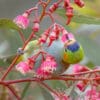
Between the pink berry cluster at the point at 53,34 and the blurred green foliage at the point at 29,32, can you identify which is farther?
the blurred green foliage at the point at 29,32

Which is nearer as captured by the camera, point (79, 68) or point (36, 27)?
point (36, 27)

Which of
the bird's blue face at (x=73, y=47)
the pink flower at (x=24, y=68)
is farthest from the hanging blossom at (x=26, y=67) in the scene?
the bird's blue face at (x=73, y=47)

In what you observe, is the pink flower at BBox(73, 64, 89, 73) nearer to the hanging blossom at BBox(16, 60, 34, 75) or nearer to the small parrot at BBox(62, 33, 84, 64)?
the small parrot at BBox(62, 33, 84, 64)

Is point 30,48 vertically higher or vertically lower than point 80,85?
higher

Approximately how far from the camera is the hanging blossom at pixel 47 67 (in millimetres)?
1088

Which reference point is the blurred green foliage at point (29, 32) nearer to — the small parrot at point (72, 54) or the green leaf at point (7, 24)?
the green leaf at point (7, 24)

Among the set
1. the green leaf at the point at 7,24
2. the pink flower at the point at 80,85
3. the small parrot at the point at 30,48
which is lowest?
the pink flower at the point at 80,85

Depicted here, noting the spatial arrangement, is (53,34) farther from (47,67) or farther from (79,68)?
(79,68)

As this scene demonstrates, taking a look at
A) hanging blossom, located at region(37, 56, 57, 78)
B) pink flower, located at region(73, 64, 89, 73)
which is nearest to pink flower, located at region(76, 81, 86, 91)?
pink flower, located at region(73, 64, 89, 73)

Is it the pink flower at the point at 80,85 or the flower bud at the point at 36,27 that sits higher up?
the flower bud at the point at 36,27

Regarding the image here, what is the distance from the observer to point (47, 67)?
1.08m

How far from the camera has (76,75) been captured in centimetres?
117

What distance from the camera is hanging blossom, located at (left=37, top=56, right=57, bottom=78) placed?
1.09 metres

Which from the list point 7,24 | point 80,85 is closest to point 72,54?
point 80,85
